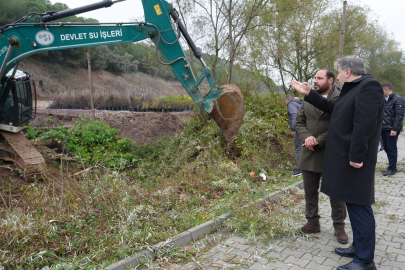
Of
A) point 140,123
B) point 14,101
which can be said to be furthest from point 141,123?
point 14,101

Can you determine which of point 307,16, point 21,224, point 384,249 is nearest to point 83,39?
point 21,224

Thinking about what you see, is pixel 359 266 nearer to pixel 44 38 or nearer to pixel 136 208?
pixel 136 208

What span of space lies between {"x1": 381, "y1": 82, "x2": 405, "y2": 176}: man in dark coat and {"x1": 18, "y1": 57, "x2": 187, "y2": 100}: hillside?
28.5 meters

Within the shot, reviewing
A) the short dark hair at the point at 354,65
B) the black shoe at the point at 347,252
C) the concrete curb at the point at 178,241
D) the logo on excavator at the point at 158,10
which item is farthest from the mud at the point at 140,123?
the short dark hair at the point at 354,65

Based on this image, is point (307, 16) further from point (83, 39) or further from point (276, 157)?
point (83, 39)

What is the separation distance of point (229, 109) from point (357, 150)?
14.6 ft

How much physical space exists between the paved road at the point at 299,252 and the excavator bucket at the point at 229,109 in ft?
11.0

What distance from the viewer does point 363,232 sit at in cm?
332

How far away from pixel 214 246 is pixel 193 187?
208 centimetres

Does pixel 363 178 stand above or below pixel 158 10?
below

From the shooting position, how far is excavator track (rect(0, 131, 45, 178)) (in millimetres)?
Result: 8711

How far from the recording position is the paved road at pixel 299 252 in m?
3.59

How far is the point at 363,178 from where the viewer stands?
333 cm

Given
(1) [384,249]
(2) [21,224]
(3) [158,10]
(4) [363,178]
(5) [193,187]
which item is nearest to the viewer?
(4) [363,178]
